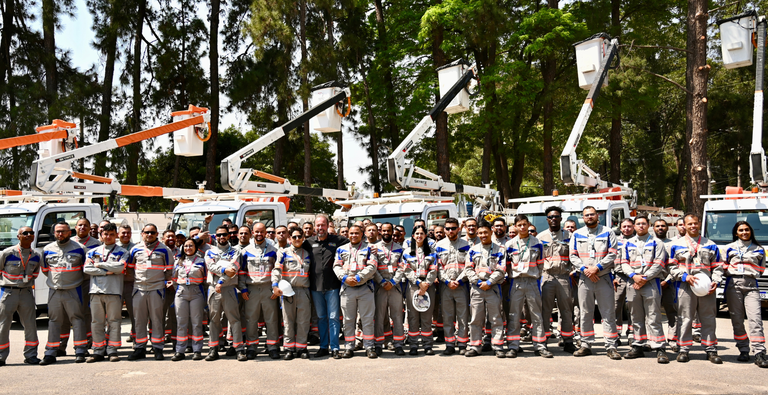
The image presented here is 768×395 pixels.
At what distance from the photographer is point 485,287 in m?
7.65

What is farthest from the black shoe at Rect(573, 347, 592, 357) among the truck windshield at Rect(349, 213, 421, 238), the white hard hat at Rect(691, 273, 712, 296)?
the truck windshield at Rect(349, 213, 421, 238)

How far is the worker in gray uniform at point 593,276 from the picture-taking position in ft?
25.1

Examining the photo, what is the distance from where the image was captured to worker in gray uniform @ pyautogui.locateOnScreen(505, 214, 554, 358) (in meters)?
7.71

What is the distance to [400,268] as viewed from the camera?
26.3 feet

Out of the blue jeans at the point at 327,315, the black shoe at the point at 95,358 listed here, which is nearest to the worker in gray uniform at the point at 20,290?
the black shoe at the point at 95,358

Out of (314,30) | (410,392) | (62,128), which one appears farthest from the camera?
(314,30)

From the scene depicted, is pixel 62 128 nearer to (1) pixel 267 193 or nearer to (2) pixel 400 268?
(1) pixel 267 193

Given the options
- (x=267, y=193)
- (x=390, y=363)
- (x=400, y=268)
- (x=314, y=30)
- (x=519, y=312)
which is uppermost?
(x=314, y=30)

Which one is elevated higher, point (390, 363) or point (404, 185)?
point (404, 185)

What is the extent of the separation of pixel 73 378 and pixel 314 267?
3056mm

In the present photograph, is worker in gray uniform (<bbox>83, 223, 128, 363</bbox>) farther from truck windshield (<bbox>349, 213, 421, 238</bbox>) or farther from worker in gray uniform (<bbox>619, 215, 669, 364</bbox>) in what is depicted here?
worker in gray uniform (<bbox>619, 215, 669, 364</bbox>)

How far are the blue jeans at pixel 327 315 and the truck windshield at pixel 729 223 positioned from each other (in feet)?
23.2

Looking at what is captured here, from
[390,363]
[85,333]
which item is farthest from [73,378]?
[390,363]

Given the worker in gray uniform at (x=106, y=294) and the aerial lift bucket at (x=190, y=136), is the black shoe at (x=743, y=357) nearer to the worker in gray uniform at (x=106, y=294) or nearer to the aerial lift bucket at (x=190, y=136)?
the worker in gray uniform at (x=106, y=294)
